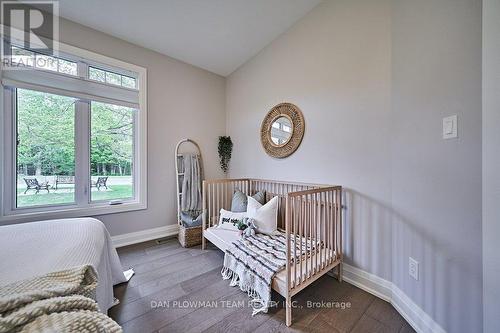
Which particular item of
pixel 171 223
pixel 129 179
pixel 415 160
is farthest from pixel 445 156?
pixel 129 179

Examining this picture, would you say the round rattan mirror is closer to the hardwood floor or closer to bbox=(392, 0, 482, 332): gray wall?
bbox=(392, 0, 482, 332): gray wall

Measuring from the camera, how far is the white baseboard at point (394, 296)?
3.99 feet

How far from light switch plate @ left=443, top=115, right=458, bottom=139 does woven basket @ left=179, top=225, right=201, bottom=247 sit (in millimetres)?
2627

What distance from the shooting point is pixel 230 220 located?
2.32m

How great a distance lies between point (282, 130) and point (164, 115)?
1.79 m

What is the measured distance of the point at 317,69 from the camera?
2055 mm

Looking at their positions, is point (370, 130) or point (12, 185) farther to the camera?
point (12, 185)

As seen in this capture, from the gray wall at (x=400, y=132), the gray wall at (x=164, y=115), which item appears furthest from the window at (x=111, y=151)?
the gray wall at (x=400, y=132)

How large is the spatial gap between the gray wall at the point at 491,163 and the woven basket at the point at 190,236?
2.50m

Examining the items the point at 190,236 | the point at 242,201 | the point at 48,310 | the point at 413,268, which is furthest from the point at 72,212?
the point at 413,268

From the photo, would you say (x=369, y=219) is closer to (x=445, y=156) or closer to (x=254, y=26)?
(x=445, y=156)

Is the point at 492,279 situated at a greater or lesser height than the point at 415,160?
lesser

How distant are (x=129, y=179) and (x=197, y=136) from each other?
3.93ft

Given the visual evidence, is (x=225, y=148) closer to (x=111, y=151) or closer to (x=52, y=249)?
(x=111, y=151)
